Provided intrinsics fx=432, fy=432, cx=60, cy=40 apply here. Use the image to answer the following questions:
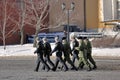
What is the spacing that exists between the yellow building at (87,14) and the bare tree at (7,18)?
14.7ft

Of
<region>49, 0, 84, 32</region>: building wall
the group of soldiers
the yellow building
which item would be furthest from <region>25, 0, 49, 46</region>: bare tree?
the group of soldiers

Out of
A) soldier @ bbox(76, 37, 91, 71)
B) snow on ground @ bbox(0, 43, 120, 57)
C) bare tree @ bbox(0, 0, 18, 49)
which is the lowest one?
snow on ground @ bbox(0, 43, 120, 57)

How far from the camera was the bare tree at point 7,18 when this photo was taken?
45.6m

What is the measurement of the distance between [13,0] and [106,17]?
33.8 feet

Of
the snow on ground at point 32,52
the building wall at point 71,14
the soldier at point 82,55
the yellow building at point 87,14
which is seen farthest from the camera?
the building wall at point 71,14

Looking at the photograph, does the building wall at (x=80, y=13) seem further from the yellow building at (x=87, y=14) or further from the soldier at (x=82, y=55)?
the soldier at (x=82, y=55)

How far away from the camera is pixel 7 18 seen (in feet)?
152

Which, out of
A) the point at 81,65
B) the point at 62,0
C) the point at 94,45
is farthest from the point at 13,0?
the point at 81,65

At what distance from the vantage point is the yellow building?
153ft

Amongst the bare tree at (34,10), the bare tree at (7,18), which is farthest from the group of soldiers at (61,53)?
the bare tree at (7,18)

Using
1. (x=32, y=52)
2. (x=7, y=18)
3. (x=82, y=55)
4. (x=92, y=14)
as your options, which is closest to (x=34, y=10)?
(x=7, y=18)

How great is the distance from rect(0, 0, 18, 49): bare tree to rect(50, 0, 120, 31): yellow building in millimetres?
4474

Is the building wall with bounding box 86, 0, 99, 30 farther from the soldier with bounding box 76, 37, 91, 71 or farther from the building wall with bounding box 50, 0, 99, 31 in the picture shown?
the soldier with bounding box 76, 37, 91, 71

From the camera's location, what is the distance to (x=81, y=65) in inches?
859
